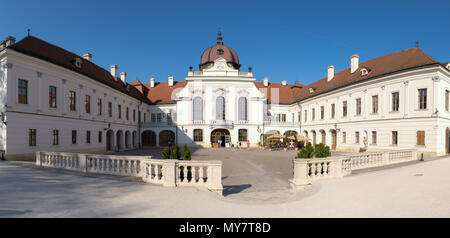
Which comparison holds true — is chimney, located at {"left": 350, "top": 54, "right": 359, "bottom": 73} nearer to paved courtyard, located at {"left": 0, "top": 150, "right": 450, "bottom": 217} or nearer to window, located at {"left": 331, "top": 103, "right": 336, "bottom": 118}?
window, located at {"left": 331, "top": 103, "right": 336, "bottom": 118}

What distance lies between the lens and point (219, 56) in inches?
1414

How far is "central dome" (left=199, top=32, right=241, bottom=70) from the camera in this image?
35931mm

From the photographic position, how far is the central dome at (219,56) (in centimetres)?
3593

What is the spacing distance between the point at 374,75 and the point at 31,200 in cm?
2738

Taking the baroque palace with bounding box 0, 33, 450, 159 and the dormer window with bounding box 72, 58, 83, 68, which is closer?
the baroque palace with bounding box 0, 33, 450, 159

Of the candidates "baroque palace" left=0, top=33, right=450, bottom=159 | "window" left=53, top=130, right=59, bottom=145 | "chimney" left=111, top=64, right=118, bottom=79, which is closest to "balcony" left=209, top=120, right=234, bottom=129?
"baroque palace" left=0, top=33, right=450, bottom=159

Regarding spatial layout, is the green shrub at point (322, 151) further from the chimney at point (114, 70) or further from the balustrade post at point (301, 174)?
the chimney at point (114, 70)

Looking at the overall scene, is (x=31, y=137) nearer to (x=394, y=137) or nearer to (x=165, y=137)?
(x=165, y=137)

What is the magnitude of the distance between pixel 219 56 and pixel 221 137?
47.8ft

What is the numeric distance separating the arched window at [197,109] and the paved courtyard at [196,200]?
2496 cm

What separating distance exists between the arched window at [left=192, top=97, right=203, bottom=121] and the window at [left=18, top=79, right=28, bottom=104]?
1991 cm

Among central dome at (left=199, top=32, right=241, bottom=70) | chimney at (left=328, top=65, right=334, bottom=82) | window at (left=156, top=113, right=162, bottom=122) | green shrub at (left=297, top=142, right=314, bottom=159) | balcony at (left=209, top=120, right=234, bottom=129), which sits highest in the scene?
central dome at (left=199, top=32, right=241, bottom=70)

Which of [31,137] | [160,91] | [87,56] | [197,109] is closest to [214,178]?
[31,137]

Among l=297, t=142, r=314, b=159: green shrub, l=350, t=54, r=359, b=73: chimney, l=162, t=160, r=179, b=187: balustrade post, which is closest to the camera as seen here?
l=162, t=160, r=179, b=187: balustrade post
